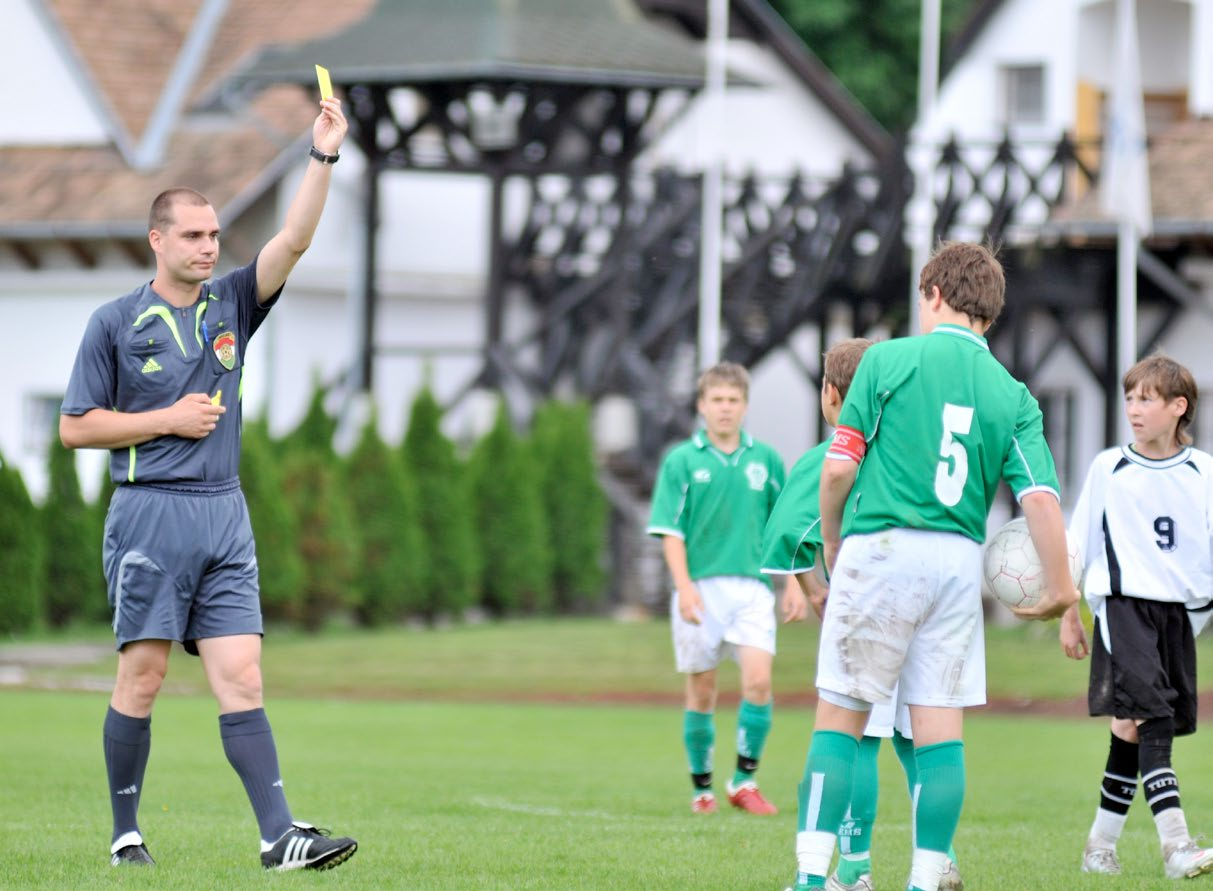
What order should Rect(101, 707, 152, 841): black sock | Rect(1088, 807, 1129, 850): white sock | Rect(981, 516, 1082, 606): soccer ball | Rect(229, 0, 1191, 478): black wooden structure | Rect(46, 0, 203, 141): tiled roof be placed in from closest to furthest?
Rect(981, 516, 1082, 606): soccer ball
Rect(101, 707, 152, 841): black sock
Rect(1088, 807, 1129, 850): white sock
Rect(229, 0, 1191, 478): black wooden structure
Rect(46, 0, 203, 141): tiled roof

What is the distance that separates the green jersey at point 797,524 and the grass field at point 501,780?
1183 millimetres

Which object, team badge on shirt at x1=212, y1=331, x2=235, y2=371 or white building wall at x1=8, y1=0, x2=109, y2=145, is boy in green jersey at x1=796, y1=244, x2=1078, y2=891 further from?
white building wall at x1=8, y1=0, x2=109, y2=145

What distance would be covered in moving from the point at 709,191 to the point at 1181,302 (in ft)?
20.1

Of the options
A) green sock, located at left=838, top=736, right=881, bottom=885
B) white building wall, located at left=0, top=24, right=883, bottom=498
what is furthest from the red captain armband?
white building wall, located at left=0, top=24, right=883, bottom=498

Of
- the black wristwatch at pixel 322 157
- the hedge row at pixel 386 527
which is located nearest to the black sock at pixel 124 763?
the black wristwatch at pixel 322 157

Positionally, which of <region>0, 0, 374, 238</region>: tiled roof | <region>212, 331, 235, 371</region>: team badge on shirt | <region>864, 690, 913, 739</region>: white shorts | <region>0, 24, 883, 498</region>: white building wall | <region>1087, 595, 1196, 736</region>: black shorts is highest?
<region>0, 0, 374, 238</region>: tiled roof

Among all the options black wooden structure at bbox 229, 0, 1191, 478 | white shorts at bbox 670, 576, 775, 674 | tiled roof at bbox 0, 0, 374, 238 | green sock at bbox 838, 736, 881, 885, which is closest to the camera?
green sock at bbox 838, 736, 881, 885

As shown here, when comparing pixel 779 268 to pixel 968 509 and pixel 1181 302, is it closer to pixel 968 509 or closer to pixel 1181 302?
pixel 1181 302

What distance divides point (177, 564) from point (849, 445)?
A: 246 cm

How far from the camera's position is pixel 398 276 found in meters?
31.3

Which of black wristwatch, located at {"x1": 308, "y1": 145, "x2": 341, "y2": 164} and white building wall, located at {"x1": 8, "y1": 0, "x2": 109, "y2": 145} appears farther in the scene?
white building wall, located at {"x1": 8, "y1": 0, "x2": 109, "y2": 145}

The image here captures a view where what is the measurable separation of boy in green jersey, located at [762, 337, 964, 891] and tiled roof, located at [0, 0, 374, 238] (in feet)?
68.5

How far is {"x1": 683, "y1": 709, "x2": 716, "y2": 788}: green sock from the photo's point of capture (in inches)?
427

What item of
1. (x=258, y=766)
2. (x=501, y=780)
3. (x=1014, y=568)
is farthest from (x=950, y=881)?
(x=501, y=780)
